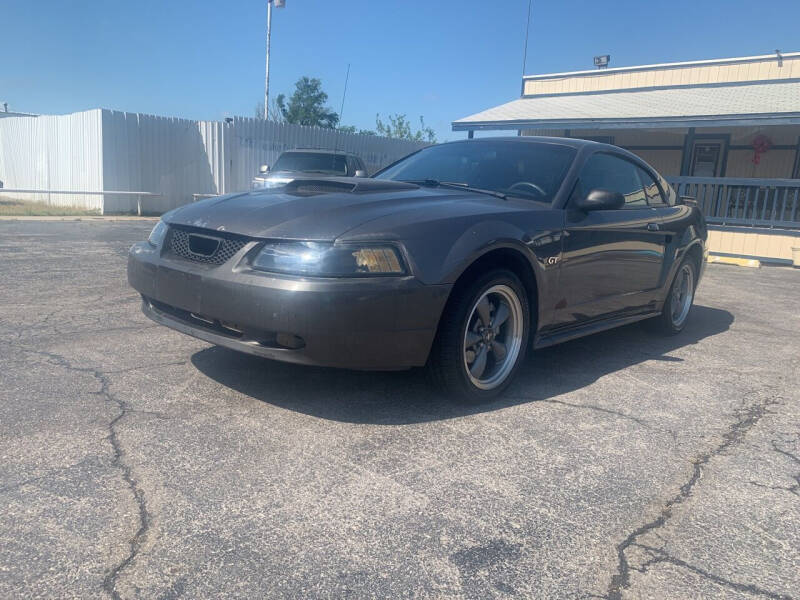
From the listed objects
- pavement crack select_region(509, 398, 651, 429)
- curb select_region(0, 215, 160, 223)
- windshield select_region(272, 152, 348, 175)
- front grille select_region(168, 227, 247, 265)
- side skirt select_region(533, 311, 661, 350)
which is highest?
windshield select_region(272, 152, 348, 175)

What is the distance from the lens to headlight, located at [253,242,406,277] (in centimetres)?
293

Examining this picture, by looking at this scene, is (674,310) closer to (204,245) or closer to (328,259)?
(328,259)

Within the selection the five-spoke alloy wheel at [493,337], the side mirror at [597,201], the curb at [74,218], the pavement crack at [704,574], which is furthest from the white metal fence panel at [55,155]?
the pavement crack at [704,574]

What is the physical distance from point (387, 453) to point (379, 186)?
65.8 inches

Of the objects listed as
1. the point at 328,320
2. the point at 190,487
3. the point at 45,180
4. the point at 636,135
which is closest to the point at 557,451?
the point at 328,320

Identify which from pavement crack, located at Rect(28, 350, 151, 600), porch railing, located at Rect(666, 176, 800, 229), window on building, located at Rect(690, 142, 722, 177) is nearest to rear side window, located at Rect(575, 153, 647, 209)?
pavement crack, located at Rect(28, 350, 151, 600)

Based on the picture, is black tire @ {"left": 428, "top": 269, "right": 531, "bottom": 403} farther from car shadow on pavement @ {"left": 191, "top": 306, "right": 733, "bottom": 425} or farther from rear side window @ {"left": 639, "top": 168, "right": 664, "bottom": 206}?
rear side window @ {"left": 639, "top": 168, "right": 664, "bottom": 206}

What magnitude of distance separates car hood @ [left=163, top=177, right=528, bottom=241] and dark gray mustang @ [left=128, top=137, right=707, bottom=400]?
11mm

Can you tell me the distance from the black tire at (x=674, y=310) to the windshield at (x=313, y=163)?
8.79 metres

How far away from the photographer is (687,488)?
2.70 m

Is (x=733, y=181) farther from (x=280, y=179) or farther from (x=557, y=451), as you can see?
(x=557, y=451)

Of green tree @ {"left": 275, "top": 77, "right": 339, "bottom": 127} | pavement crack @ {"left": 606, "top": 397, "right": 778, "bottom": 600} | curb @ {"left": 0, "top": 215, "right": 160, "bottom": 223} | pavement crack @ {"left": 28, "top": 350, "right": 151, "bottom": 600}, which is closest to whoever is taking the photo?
pavement crack @ {"left": 28, "top": 350, "right": 151, "bottom": 600}

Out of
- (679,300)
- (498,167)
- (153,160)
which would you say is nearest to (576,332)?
(498,167)

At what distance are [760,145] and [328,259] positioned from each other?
1554 cm
